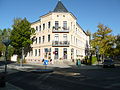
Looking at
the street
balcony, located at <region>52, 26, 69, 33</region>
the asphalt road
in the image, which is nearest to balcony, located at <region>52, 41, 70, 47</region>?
balcony, located at <region>52, 26, 69, 33</region>

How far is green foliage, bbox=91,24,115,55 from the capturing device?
4859 centimetres

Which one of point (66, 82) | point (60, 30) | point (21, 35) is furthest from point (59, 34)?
point (66, 82)

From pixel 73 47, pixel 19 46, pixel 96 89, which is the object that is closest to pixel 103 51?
pixel 73 47

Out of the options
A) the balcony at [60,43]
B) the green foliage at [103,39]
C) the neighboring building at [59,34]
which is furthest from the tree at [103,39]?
the balcony at [60,43]

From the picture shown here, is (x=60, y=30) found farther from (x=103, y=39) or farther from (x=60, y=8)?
(x=103, y=39)

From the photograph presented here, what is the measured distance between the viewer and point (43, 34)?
4722 centimetres

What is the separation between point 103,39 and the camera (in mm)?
48812

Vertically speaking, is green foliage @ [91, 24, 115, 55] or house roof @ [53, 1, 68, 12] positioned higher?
house roof @ [53, 1, 68, 12]

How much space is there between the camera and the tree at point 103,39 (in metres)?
48.6

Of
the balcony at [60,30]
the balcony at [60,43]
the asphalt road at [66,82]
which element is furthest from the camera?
the balcony at [60,30]

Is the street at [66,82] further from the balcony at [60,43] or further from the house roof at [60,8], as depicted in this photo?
the house roof at [60,8]

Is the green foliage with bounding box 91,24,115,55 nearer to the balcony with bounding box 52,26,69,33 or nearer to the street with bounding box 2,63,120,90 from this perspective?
the balcony with bounding box 52,26,69,33

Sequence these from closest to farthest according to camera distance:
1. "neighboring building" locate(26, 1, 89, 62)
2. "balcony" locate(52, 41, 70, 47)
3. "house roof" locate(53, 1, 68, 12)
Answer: "balcony" locate(52, 41, 70, 47), "neighboring building" locate(26, 1, 89, 62), "house roof" locate(53, 1, 68, 12)

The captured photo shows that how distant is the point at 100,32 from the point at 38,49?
17450 mm
